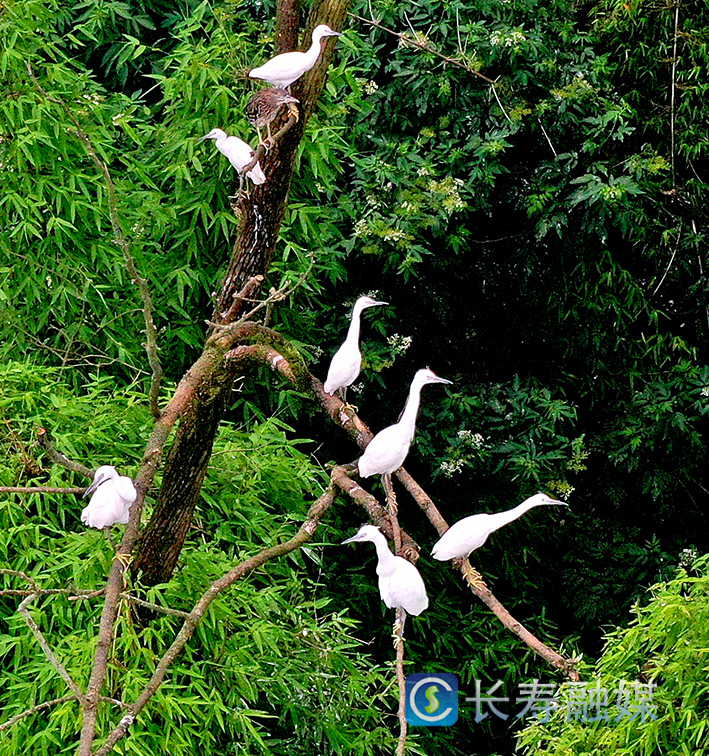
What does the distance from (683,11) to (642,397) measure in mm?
1211

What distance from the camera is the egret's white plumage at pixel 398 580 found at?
59.4 inches

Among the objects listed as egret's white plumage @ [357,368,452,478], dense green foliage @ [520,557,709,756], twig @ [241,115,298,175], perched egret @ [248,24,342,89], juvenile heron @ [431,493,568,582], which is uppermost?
perched egret @ [248,24,342,89]

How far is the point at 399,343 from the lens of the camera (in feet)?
10.1

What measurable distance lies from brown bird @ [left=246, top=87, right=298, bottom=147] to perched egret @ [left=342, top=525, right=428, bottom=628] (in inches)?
29.5

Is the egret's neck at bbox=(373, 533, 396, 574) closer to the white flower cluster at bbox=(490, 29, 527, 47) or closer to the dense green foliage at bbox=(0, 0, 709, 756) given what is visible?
the dense green foliage at bbox=(0, 0, 709, 756)

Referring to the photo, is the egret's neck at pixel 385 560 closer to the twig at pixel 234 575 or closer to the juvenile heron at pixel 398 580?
the juvenile heron at pixel 398 580

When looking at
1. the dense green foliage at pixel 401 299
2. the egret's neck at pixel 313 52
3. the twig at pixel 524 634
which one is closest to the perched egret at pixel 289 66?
the egret's neck at pixel 313 52

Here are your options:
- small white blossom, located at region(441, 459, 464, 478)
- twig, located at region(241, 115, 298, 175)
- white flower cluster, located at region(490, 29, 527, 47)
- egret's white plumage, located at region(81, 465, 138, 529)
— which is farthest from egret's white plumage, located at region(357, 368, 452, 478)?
white flower cluster, located at region(490, 29, 527, 47)

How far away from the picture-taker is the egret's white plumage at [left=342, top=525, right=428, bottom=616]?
151 cm

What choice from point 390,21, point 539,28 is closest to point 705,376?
point 539,28

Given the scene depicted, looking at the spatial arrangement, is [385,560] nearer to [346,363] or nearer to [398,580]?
[398,580]

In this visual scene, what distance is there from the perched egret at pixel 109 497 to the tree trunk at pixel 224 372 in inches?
7.8

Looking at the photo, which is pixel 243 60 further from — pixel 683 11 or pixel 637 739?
pixel 637 739

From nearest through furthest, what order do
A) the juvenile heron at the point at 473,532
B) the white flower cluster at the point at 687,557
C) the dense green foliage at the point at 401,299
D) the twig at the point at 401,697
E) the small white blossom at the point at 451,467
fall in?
1. the twig at the point at 401,697
2. the juvenile heron at the point at 473,532
3. the dense green foliage at the point at 401,299
4. the small white blossom at the point at 451,467
5. the white flower cluster at the point at 687,557
